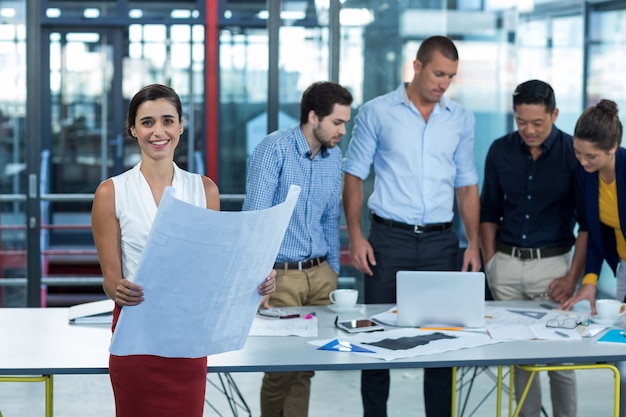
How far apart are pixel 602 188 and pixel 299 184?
1.12m

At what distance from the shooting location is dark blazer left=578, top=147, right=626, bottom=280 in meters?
3.38

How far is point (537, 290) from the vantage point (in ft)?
12.4

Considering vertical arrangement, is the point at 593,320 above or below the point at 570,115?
below

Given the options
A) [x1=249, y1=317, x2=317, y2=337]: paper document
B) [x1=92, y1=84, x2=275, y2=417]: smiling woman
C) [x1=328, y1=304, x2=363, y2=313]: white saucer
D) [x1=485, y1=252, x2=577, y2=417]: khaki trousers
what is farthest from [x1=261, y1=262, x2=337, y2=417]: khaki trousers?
[x1=92, y1=84, x2=275, y2=417]: smiling woman

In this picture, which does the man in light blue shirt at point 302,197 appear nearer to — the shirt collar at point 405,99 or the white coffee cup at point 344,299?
the white coffee cup at point 344,299

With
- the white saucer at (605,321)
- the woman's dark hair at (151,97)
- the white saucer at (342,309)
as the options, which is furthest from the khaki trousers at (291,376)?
Result: the woman's dark hair at (151,97)

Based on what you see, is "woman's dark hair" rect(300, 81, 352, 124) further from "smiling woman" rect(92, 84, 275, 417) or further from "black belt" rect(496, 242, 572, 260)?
"smiling woman" rect(92, 84, 275, 417)

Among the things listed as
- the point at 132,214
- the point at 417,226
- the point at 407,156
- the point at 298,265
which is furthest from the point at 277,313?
the point at 132,214

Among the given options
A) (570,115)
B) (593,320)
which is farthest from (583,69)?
(593,320)

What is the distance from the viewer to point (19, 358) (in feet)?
8.91

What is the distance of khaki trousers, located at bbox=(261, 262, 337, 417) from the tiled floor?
1020 millimetres

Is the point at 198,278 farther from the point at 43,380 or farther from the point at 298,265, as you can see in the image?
the point at 298,265

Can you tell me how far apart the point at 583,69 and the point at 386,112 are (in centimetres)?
239

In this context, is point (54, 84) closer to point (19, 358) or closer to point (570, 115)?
point (570, 115)
